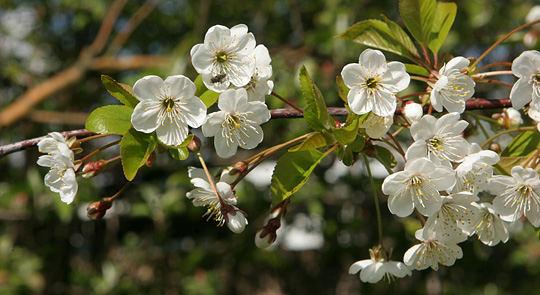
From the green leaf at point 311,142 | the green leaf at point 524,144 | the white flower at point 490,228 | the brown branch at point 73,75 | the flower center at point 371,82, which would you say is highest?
the flower center at point 371,82

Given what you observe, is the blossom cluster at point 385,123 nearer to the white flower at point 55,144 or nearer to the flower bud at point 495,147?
the white flower at point 55,144

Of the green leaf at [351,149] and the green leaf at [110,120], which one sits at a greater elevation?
the green leaf at [110,120]

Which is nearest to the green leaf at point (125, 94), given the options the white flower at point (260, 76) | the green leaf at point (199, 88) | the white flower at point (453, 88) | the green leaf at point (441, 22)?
the green leaf at point (199, 88)

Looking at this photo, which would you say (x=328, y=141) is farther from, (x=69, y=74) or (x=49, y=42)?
(x=49, y=42)

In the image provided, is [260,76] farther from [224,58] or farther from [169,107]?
[169,107]

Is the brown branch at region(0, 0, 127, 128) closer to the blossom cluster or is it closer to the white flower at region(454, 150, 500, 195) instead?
the blossom cluster

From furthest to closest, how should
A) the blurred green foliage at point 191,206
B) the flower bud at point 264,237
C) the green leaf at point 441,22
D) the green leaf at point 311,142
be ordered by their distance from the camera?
the blurred green foliage at point 191,206 → the green leaf at point 441,22 → the flower bud at point 264,237 → the green leaf at point 311,142

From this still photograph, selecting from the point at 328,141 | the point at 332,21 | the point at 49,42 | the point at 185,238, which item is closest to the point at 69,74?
the point at 49,42
